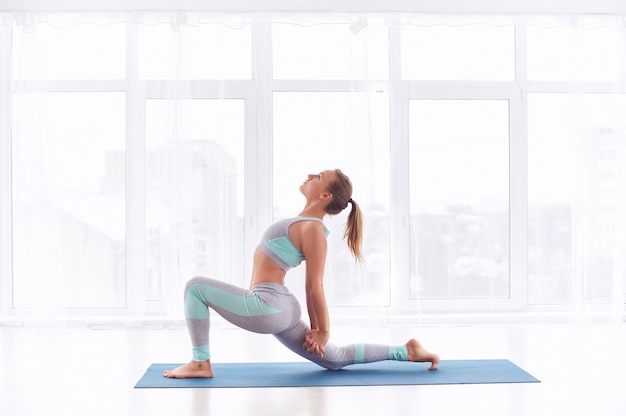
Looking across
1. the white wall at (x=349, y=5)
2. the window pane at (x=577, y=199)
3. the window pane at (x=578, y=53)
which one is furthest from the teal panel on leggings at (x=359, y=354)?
→ the window pane at (x=578, y=53)

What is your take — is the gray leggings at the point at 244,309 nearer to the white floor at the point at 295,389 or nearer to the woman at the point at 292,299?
the woman at the point at 292,299

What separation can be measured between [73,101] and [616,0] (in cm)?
369

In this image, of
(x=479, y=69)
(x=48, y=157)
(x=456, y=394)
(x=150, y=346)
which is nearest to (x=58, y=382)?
(x=150, y=346)

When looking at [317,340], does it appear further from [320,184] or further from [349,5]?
[349,5]

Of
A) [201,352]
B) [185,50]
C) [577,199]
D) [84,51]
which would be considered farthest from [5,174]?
[577,199]

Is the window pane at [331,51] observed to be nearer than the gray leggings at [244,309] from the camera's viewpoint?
No

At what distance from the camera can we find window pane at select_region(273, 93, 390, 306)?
179 inches

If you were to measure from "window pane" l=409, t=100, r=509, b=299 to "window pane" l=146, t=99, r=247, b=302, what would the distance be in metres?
1.26

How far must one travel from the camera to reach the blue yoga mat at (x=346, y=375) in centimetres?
284

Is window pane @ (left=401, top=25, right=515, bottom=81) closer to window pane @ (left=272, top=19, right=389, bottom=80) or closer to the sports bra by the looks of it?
window pane @ (left=272, top=19, right=389, bottom=80)

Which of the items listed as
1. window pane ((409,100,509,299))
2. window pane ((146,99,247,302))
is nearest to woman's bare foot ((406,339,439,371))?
window pane ((409,100,509,299))

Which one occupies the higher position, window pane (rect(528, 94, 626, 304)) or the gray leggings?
window pane (rect(528, 94, 626, 304))

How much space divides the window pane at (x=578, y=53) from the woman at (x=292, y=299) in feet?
7.77

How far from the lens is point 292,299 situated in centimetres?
292
